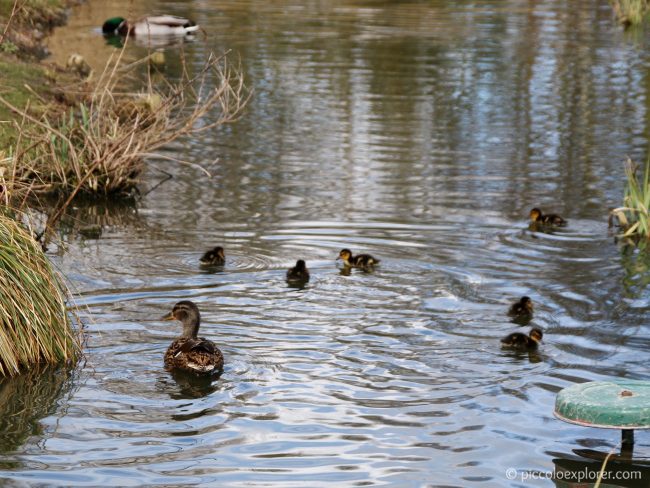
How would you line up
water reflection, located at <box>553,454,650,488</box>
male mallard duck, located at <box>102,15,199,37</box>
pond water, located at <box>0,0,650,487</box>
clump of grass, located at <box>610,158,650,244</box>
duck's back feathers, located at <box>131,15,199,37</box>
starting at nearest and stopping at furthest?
water reflection, located at <box>553,454,650,488</box> < pond water, located at <box>0,0,650,487</box> < clump of grass, located at <box>610,158,650,244</box> < male mallard duck, located at <box>102,15,199,37</box> < duck's back feathers, located at <box>131,15,199,37</box>

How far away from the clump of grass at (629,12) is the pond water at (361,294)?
10.8 meters

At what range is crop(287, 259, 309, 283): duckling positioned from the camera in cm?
1127

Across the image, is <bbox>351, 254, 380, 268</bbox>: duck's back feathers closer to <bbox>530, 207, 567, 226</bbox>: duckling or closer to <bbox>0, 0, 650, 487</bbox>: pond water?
<bbox>0, 0, 650, 487</bbox>: pond water

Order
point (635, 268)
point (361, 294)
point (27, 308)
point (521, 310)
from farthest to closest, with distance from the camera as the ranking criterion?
point (635, 268) < point (361, 294) < point (521, 310) < point (27, 308)

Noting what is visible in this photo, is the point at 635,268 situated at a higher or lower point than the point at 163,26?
lower

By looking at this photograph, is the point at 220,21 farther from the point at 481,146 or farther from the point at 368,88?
the point at 481,146

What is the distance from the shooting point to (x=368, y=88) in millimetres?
24094

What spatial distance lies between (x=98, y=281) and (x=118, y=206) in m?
3.77

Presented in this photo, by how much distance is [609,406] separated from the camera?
687 cm

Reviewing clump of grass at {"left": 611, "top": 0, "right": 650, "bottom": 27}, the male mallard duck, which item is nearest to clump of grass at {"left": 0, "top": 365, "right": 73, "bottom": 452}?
the male mallard duck

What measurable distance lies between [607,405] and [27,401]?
12.6ft

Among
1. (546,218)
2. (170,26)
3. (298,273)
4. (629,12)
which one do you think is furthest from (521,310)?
(629,12)

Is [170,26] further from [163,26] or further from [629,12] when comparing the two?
[629,12]

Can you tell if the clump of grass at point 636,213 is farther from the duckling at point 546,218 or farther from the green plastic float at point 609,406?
the green plastic float at point 609,406
